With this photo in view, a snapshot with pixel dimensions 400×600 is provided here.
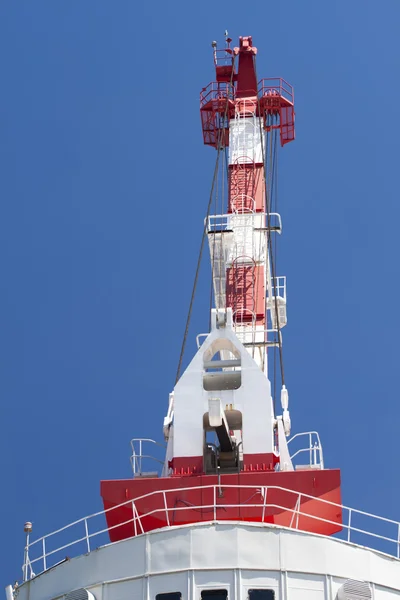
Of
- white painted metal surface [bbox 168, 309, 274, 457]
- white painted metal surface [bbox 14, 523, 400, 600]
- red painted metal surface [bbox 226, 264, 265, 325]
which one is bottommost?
white painted metal surface [bbox 14, 523, 400, 600]

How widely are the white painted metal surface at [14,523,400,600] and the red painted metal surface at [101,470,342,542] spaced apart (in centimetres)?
330

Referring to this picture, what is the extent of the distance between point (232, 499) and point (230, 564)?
4.52 metres

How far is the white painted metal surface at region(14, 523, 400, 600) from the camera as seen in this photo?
28766 millimetres

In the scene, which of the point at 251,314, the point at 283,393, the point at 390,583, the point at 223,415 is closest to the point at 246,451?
the point at 223,415

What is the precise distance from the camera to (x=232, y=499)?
33.3 metres

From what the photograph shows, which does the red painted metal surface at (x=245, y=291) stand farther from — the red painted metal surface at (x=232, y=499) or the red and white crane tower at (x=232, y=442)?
the red painted metal surface at (x=232, y=499)

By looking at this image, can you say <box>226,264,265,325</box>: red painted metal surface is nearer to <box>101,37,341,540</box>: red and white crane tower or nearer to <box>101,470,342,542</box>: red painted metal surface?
<box>101,37,341,540</box>: red and white crane tower

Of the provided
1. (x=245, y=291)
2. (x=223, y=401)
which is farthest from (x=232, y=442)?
(x=245, y=291)

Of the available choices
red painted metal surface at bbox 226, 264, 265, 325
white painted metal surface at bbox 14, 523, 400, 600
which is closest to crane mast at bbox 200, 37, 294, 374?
red painted metal surface at bbox 226, 264, 265, 325

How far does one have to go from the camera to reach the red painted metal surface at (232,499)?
33094mm

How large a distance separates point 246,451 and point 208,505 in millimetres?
3264

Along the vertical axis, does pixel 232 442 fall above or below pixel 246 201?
below

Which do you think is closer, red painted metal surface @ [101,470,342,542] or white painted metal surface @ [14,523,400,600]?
white painted metal surface @ [14,523,400,600]

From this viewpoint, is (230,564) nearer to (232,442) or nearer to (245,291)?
(232,442)
